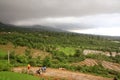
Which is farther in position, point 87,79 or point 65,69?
point 65,69

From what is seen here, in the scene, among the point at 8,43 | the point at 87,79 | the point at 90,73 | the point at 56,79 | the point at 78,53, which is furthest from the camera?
the point at 8,43

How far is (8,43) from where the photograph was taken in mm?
92688

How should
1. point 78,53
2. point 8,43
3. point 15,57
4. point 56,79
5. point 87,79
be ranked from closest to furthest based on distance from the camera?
point 56,79 < point 87,79 < point 15,57 < point 78,53 < point 8,43

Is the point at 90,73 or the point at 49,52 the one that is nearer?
the point at 90,73

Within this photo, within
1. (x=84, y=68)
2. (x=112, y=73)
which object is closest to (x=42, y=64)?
(x=84, y=68)

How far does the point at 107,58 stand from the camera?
88562mm

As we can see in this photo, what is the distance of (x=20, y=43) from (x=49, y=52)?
12695 mm

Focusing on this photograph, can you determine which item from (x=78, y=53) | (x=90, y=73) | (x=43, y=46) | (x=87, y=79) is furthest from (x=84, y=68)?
(x=43, y=46)

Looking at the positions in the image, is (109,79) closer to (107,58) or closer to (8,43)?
(107,58)

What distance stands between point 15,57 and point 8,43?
28.9 meters

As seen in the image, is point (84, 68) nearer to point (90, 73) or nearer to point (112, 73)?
point (90, 73)

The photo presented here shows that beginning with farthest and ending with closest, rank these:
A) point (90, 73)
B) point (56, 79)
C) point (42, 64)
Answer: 1. point (42, 64)
2. point (90, 73)
3. point (56, 79)

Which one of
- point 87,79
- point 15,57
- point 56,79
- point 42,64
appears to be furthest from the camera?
point 15,57

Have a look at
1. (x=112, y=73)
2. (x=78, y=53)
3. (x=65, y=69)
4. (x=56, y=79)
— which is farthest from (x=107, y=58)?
(x=56, y=79)
